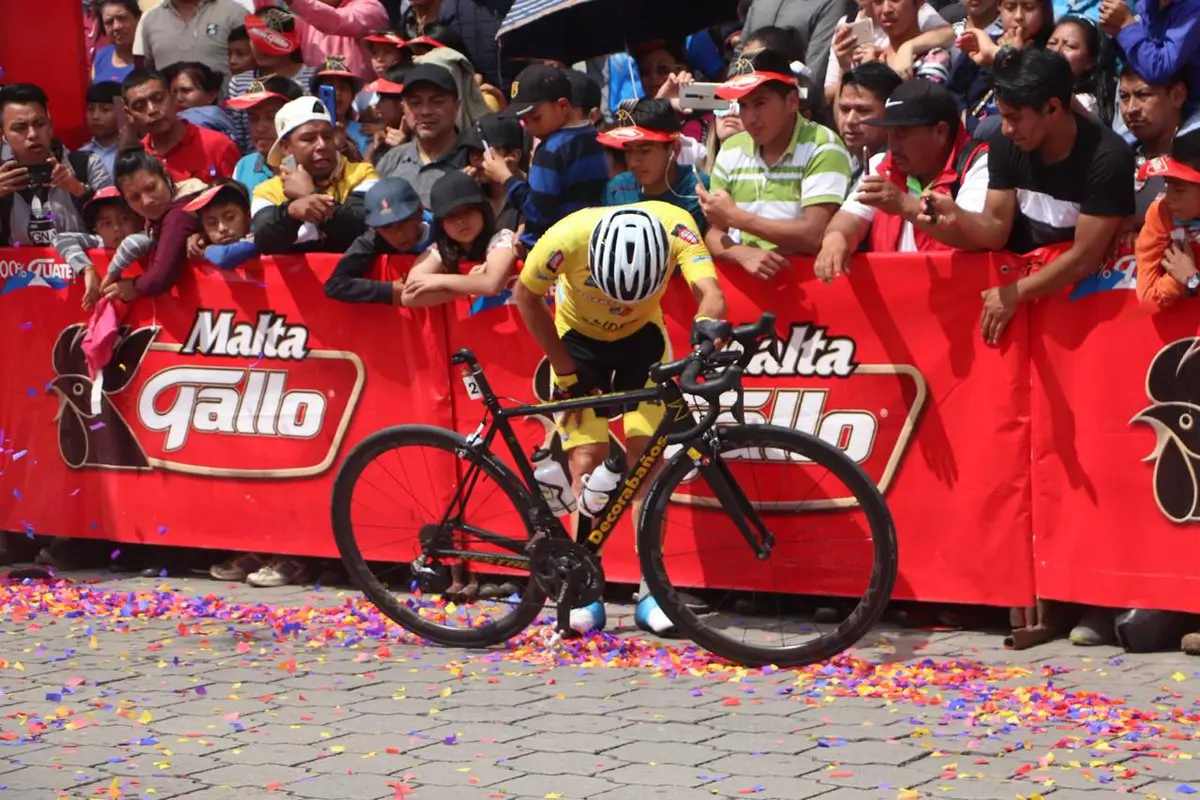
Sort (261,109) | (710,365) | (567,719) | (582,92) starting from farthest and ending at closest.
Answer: (261,109)
(582,92)
(710,365)
(567,719)

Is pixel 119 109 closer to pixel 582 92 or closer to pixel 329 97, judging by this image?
pixel 329 97

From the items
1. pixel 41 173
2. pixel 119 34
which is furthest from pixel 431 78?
pixel 119 34

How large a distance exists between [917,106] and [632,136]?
1.28m

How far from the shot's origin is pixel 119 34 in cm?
1370

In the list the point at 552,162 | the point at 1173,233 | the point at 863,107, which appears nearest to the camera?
the point at 1173,233

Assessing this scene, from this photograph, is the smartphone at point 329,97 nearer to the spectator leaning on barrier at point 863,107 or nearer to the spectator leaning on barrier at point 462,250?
the spectator leaning on barrier at point 462,250

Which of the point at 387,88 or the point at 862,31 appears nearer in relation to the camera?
the point at 862,31

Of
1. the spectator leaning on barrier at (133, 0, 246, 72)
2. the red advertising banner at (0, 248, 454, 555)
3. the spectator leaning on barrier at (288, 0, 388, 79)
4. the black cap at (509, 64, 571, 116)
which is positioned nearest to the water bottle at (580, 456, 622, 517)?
the red advertising banner at (0, 248, 454, 555)

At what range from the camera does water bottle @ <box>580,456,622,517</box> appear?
7.60 m

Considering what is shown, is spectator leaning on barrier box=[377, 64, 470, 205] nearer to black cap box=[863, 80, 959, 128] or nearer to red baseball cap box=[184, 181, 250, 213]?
red baseball cap box=[184, 181, 250, 213]

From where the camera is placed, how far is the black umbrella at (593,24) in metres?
10.2

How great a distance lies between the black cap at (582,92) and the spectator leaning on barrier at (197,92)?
11.4 ft

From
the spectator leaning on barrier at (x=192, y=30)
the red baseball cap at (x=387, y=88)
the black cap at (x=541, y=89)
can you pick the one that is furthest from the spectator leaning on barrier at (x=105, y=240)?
the spectator leaning on barrier at (x=192, y=30)

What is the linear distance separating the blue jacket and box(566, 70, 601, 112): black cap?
2.56m
